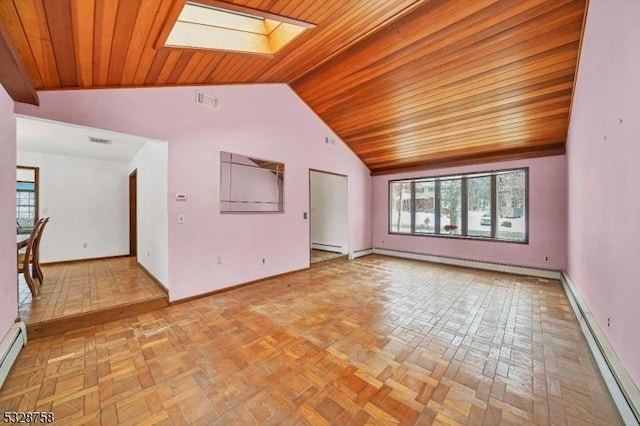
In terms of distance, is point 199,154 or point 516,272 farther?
point 516,272

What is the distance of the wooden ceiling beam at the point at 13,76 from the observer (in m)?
1.52

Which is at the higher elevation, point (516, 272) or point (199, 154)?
point (199, 154)

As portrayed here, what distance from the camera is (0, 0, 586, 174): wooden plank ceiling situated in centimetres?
178

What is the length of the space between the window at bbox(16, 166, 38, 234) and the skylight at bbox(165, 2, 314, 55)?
16.3 feet

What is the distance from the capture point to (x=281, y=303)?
10.7 feet

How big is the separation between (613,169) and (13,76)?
454 centimetres

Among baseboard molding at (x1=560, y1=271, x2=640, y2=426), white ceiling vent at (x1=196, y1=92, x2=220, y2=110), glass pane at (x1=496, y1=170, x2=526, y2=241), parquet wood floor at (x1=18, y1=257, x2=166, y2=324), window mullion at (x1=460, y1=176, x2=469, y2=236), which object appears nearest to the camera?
baseboard molding at (x1=560, y1=271, x2=640, y2=426)

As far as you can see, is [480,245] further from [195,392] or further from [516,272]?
[195,392]

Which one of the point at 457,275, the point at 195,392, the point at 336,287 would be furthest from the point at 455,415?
the point at 457,275

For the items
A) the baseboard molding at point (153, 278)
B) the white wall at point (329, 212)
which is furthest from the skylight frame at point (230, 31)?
the white wall at point (329, 212)

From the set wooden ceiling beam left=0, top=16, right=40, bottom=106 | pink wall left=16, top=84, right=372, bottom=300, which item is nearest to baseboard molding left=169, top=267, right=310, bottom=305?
pink wall left=16, top=84, right=372, bottom=300

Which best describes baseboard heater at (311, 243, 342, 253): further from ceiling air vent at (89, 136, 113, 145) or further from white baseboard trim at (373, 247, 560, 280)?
ceiling air vent at (89, 136, 113, 145)

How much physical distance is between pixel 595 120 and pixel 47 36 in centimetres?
447

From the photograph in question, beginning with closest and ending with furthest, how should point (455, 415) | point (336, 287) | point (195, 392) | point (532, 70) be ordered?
point (455, 415) < point (195, 392) < point (532, 70) < point (336, 287)
